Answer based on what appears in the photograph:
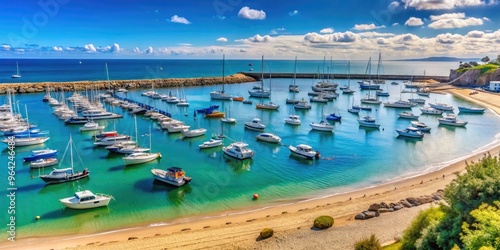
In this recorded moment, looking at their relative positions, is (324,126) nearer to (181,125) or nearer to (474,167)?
(181,125)

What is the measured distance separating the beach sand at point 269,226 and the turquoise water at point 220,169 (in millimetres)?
1823

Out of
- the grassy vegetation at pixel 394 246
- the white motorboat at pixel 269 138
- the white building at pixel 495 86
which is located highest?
the white building at pixel 495 86

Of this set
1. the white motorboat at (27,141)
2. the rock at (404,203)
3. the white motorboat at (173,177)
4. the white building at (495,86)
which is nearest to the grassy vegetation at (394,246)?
the rock at (404,203)

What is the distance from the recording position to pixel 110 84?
118 m

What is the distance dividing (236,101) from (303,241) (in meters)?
76.4

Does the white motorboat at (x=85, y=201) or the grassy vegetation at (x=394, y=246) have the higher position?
the grassy vegetation at (x=394, y=246)

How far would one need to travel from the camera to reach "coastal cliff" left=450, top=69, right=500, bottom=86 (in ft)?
392

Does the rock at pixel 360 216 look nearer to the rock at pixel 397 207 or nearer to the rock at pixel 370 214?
the rock at pixel 370 214

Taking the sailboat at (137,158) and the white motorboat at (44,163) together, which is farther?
the sailboat at (137,158)

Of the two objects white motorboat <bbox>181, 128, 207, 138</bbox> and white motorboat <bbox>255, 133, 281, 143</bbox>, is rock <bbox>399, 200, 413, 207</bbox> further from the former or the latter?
white motorboat <bbox>181, 128, 207, 138</bbox>

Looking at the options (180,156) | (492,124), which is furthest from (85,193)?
(492,124)

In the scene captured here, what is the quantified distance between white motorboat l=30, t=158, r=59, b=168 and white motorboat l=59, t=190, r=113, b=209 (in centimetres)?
1204

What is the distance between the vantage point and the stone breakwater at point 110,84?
106 m

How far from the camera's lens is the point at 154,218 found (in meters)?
29.9
